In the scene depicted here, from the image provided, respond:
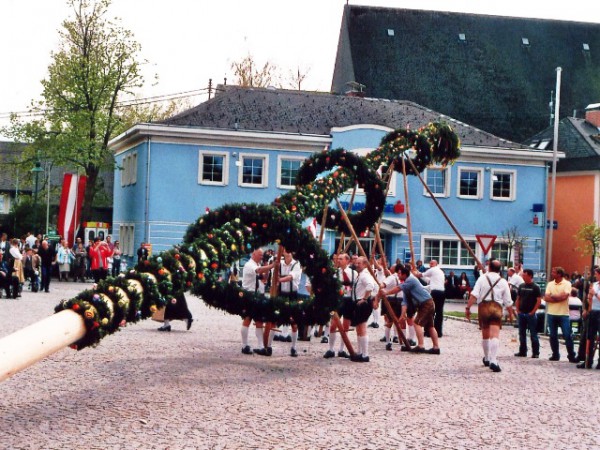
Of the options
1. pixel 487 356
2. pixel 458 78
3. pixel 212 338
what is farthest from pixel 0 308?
pixel 458 78

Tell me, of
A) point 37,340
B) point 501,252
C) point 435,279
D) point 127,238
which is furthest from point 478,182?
point 37,340

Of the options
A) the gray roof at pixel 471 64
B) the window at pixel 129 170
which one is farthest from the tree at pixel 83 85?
the gray roof at pixel 471 64

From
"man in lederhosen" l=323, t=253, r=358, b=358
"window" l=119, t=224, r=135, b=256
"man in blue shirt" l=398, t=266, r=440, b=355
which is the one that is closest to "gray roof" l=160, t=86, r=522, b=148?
"window" l=119, t=224, r=135, b=256

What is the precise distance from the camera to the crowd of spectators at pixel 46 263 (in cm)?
3412

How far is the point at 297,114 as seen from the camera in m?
52.8

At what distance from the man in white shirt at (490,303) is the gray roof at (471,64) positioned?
47.6m

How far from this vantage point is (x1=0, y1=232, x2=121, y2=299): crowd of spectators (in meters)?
34.1

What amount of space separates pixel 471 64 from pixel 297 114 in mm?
19519

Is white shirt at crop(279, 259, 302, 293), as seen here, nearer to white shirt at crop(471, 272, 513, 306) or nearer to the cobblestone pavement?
the cobblestone pavement

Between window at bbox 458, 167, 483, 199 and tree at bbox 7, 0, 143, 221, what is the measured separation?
17361 mm

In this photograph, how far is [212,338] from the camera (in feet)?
73.3

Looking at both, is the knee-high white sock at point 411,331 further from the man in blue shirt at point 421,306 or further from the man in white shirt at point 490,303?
the man in white shirt at point 490,303

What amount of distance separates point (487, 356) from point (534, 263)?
118ft

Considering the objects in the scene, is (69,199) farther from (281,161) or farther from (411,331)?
(411,331)
